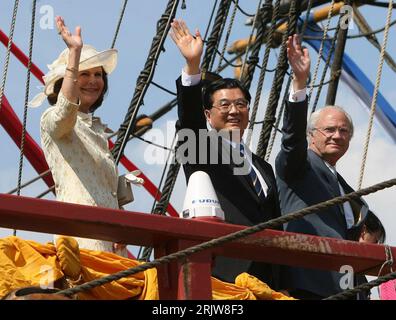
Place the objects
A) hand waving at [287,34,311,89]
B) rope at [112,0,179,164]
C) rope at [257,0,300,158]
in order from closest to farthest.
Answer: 1. hand waving at [287,34,311,89]
2. rope at [112,0,179,164]
3. rope at [257,0,300,158]

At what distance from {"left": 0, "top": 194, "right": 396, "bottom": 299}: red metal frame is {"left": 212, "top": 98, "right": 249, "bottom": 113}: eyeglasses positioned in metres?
0.91

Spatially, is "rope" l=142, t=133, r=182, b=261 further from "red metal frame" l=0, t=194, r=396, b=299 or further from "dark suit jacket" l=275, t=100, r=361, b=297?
"red metal frame" l=0, t=194, r=396, b=299

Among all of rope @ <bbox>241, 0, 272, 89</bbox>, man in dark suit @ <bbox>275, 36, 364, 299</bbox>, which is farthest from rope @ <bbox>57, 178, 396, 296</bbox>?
rope @ <bbox>241, 0, 272, 89</bbox>

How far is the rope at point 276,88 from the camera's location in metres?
6.65

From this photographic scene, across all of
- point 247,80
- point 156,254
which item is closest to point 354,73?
point 247,80

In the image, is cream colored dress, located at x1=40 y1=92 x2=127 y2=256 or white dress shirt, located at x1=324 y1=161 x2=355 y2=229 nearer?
cream colored dress, located at x1=40 y1=92 x2=127 y2=256

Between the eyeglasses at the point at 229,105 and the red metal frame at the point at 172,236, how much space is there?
35.8 inches

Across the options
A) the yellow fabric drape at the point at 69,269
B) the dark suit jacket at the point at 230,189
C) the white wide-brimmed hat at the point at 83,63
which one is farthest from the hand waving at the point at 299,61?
the yellow fabric drape at the point at 69,269

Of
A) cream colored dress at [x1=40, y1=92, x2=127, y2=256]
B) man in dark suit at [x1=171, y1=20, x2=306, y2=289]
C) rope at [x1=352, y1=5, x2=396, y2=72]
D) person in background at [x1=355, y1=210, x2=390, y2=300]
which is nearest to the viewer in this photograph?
cream colored dress at [x1=40, y1=92, x2=127, y2=256]

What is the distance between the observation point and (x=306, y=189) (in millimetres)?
4441

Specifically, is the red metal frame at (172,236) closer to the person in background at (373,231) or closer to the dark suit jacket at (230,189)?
the dark suit jacket at (230,189)

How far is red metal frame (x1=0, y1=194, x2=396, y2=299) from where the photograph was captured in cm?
340
